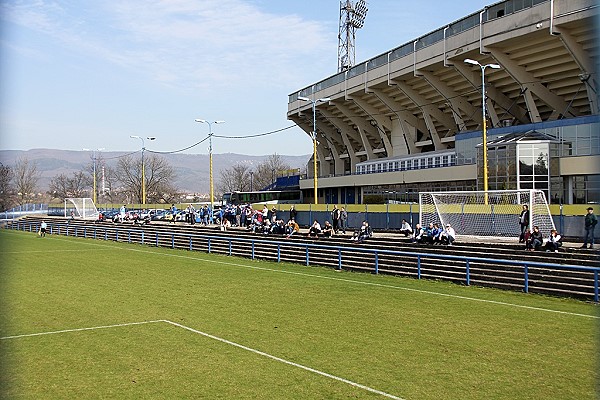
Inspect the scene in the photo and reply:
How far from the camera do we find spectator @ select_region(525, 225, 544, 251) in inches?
834

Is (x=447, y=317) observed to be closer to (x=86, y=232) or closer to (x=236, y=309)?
(x=236, y=309)

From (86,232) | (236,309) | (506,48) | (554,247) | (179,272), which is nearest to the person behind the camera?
(236,309)

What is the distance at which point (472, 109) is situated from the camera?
176 feet

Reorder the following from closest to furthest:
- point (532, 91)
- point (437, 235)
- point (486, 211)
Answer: point (437, 235) < point (486, 211) < point (532, 91)

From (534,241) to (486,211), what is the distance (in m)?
5.75

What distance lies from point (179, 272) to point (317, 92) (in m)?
53.0

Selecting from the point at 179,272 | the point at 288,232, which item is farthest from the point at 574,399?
the point at 288,232

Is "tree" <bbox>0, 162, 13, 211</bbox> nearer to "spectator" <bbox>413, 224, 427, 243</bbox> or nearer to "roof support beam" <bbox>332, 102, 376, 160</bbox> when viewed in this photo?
"spectator" <bbox>413, 224, 427, 243</bbox>

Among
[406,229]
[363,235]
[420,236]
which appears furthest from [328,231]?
[420,236]

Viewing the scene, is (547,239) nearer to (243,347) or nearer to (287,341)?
(287,341)

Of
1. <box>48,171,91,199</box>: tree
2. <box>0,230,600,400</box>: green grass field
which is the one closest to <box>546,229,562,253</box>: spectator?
<box>0,230,600,400</box>: green grass field

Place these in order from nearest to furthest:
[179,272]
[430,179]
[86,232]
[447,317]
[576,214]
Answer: [447,317], [179,272], [576,214], [86,232], [430,179]

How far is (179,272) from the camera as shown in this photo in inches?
897

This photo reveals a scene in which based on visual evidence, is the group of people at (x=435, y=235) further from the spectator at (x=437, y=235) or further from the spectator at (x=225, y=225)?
the spectator at (x=225, y=225)
